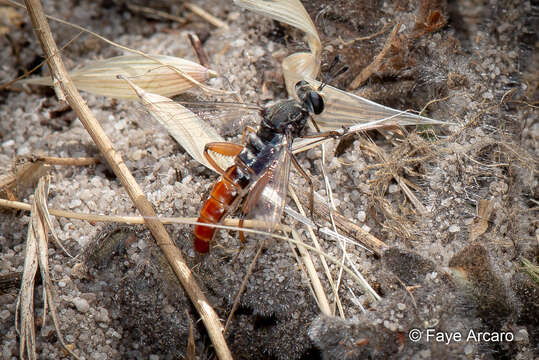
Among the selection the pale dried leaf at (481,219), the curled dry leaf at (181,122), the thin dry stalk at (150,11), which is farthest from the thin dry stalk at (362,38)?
the thin dry stalk at (150,11)

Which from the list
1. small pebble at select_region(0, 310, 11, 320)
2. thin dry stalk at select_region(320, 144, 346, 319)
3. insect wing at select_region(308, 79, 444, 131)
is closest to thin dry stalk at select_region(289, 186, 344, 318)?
thin dry stalk at select_region(320, 144, 346, 319)

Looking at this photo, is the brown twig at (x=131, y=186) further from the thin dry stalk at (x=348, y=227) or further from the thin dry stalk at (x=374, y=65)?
the thin dry stalk at (x=374, y=65)

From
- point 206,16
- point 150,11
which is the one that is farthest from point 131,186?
point 150,11

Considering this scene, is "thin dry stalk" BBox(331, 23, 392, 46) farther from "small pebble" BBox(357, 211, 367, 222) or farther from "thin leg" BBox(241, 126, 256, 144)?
"small pebble" BBox(357, 211, 367, 222)

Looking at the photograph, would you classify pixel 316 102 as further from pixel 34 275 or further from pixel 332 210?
pixel 34 275

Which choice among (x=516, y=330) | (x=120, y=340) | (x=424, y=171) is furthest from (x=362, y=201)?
(x=120, y=340)

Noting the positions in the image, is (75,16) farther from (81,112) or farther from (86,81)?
(81,112)
